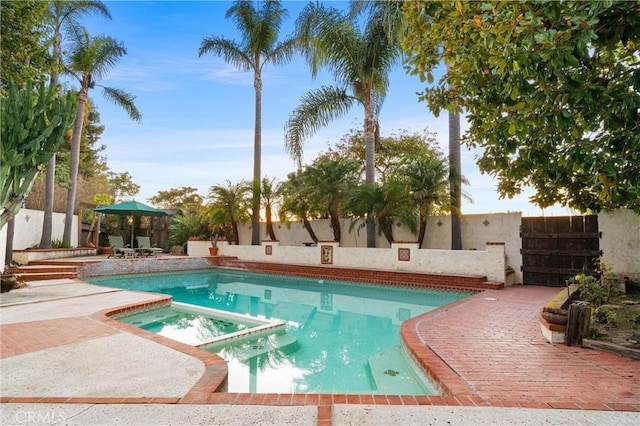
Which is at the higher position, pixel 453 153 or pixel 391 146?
pixel 391 146

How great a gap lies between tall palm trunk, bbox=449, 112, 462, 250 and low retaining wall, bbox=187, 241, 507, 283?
129 cm

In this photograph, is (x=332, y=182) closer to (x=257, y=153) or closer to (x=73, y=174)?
(x=257, y=153)

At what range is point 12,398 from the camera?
130 inches

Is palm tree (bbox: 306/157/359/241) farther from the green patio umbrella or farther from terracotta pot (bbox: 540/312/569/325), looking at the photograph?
terracotta pot (bbox: 540/312/569/325)

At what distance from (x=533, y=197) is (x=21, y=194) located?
10869 millimetres

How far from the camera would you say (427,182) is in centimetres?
1284

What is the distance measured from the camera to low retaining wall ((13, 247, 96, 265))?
1340 cm

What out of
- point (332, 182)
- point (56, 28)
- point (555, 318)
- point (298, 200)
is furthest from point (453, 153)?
point (56, 28)

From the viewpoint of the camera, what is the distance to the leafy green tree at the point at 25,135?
673 centimetres

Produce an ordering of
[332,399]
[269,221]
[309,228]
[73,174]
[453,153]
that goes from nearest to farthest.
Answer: [332,399]
[453,153]
[73,174]
[309,228]
[269,221]

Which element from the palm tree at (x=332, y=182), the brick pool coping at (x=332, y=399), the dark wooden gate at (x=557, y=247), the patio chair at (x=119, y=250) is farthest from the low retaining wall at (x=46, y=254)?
the dark wooden gate at (x=557, y=247)

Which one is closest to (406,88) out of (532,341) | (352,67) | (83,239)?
(352,67)

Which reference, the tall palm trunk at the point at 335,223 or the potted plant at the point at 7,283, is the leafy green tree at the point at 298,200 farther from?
the potted plant at the point at 7,283

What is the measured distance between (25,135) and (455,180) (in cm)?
1268
